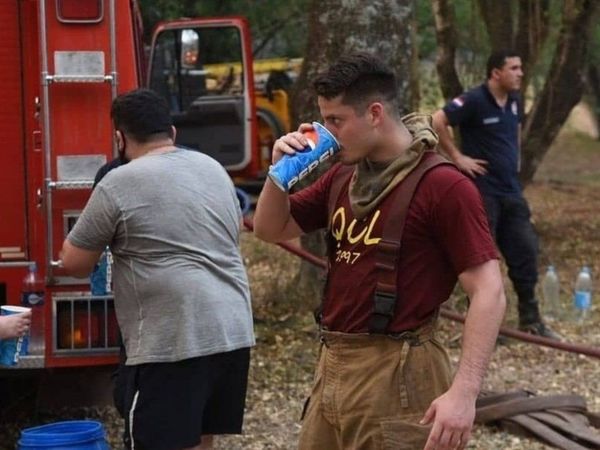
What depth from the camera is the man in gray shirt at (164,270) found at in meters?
4.44

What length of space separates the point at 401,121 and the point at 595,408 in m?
4.03

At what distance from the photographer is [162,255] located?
4465 mm

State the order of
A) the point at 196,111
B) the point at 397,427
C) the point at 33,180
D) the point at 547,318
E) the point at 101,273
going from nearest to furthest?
1. the point at 397,427
2. the point at 101,273
3. the point at 33,180
4. the point at 547,318
5. the point at 196,111

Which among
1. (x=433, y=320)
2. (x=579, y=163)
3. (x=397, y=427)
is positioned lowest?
(x=579, y=163)

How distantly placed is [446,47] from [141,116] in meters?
8.70

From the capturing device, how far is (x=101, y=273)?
5348 mm

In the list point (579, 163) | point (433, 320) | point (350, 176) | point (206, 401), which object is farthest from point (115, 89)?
point (579, 163)

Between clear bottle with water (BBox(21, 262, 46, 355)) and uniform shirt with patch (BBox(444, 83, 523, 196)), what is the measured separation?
11.6ft

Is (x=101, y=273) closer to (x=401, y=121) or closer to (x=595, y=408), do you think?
(x=401, y=121)

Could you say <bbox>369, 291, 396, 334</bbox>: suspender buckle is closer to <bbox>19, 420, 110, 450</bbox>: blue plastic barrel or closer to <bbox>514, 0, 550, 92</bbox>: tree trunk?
<bbox>19, 420, 110, 450</bbox>: blue plastic barrel

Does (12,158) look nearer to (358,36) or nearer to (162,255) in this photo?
(162,255)

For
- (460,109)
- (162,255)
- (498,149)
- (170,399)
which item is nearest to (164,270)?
(162,255)

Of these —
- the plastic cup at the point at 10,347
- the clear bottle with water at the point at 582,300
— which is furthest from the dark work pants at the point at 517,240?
the plastic cup at the point at 10,347

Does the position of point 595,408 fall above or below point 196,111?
below
